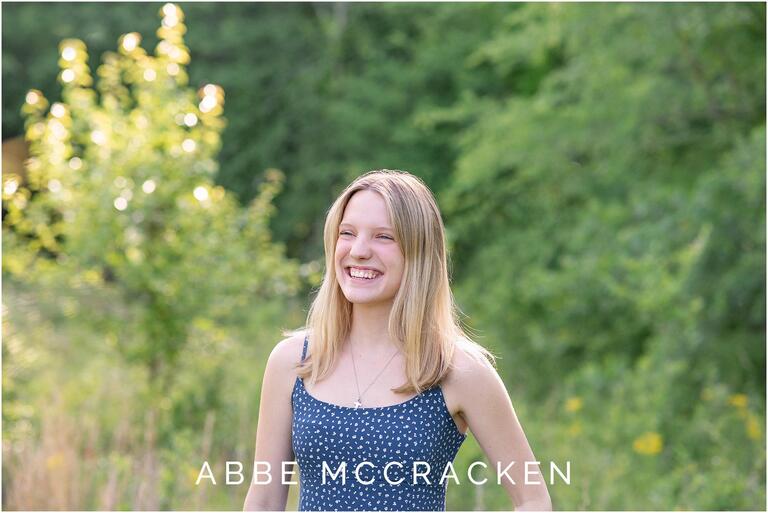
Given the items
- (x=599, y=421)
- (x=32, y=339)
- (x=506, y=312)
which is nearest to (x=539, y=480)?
(x=32, y=339)

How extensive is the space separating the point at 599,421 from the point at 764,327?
6.97ft

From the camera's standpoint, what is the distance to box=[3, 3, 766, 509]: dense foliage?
6.21m

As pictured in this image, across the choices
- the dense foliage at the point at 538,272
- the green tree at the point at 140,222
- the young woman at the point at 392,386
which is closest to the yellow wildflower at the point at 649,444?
the dense foliage at the point at 538,272

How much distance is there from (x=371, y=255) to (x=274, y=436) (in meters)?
0.46

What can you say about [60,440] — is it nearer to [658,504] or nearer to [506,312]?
[658,504]

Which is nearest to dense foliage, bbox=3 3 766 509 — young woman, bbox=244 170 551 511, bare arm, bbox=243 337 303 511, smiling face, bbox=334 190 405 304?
bare arm, bbox=243 337 303 511

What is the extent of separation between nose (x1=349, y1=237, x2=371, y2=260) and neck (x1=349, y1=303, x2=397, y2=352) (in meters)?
0.13

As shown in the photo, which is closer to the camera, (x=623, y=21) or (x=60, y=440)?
(x=60, y=440)

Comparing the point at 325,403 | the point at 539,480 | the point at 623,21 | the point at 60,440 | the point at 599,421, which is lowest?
the point at 599,421

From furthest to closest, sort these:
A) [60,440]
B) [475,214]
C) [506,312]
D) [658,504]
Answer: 1. [475,214]
2. [506,312]
3. [658,504]
4. [60,440]

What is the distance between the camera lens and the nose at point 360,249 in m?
2.25

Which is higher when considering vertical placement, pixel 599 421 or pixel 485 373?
pixel 485 373

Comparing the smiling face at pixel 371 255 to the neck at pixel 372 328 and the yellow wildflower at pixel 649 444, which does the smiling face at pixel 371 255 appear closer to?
the neck at pixel 372 328

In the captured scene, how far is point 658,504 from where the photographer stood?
559cm
